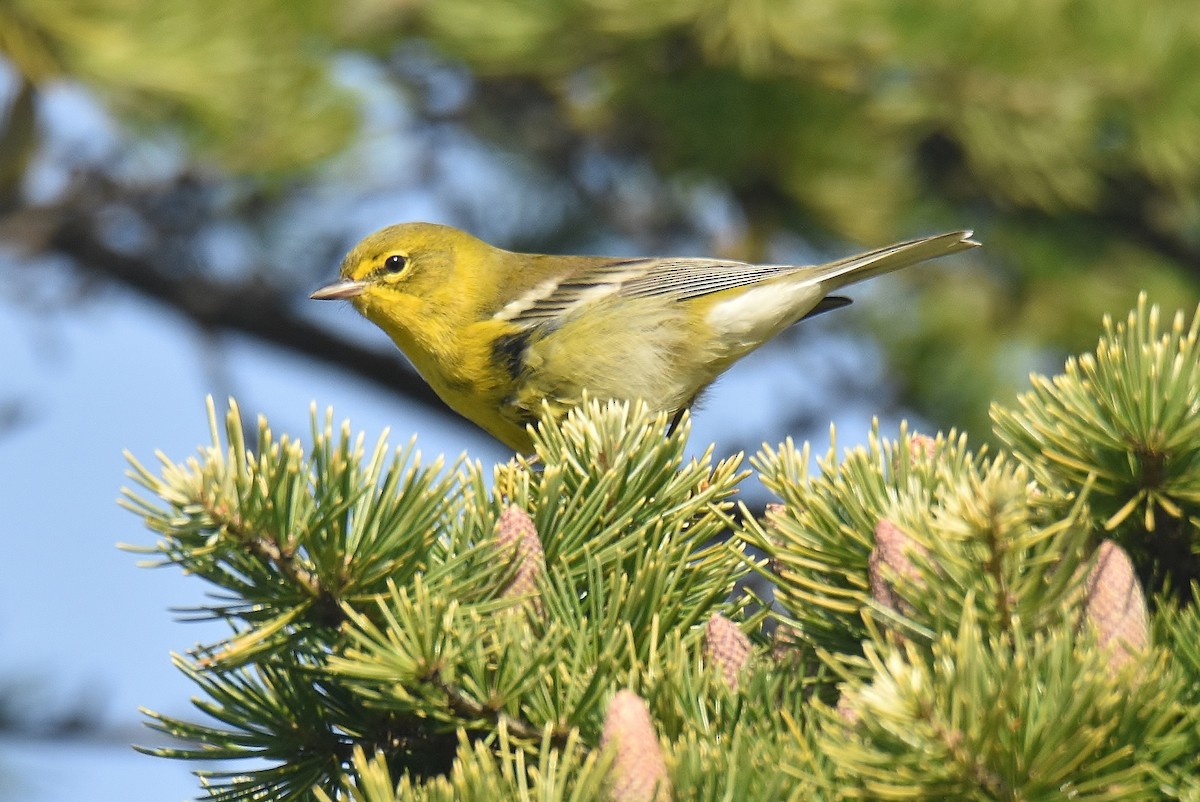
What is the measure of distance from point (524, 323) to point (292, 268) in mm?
1844

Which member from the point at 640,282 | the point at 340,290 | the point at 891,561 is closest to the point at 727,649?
the point at 891,561

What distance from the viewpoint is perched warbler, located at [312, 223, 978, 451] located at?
13.6ft

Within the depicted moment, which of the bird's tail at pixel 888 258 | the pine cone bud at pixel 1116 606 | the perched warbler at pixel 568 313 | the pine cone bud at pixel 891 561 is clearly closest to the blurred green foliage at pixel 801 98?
the perched warbler at pixel 568 313

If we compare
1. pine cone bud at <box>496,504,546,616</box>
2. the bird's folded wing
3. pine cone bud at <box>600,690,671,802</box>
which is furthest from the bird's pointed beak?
pine cone bud at <box>600,690,671,802</box>

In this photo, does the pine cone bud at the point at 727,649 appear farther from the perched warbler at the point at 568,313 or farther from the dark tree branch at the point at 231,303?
the dark tree branch at the point at 231,303

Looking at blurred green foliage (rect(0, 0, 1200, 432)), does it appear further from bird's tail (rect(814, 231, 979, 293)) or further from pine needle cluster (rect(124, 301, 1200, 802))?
pine needle cluster (rect(124, 301, 1200, 802))

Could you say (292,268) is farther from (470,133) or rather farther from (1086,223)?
(1086,223)

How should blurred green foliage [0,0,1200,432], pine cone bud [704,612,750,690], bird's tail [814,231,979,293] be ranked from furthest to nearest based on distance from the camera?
blurred green foliage [0,0,1200,432], bird's tail [814,231,979,293], pine cone bud [704,612,750,690]

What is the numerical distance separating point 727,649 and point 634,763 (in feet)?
1.26

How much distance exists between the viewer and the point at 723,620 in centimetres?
190

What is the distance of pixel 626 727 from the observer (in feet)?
5.00

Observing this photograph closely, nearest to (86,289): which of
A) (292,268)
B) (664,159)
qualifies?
(292,268)

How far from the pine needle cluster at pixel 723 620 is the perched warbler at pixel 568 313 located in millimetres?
1966

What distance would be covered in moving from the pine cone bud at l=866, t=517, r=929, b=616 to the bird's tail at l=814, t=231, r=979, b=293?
232cm
